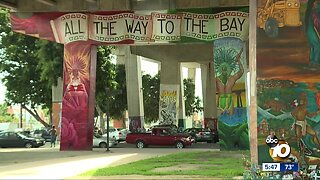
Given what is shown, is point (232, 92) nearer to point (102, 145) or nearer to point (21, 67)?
point (102, 145)

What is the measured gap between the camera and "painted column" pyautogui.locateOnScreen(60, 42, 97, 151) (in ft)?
105

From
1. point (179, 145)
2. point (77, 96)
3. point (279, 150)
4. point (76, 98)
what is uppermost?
point (77, 96)

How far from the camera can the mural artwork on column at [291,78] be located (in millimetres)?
16922

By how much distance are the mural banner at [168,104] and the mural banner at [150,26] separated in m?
26.2

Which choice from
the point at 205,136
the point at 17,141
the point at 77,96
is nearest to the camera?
the point at 77,96

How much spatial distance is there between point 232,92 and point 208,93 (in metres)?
39.6

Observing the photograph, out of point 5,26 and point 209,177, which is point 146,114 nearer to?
point 5,26

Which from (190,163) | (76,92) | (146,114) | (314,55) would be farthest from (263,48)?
(146,114)

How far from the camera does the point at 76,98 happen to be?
32188 mm

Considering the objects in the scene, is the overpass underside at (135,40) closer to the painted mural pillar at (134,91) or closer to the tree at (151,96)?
the painted mural pillar at (134,91)

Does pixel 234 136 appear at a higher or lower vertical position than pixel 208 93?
lower

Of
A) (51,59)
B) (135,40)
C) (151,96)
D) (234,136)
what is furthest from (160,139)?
(151,96)

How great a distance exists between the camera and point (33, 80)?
1770 inches

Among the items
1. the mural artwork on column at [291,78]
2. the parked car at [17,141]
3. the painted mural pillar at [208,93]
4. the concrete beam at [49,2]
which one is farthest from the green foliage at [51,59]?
the painted mural pillar at [208,93]
